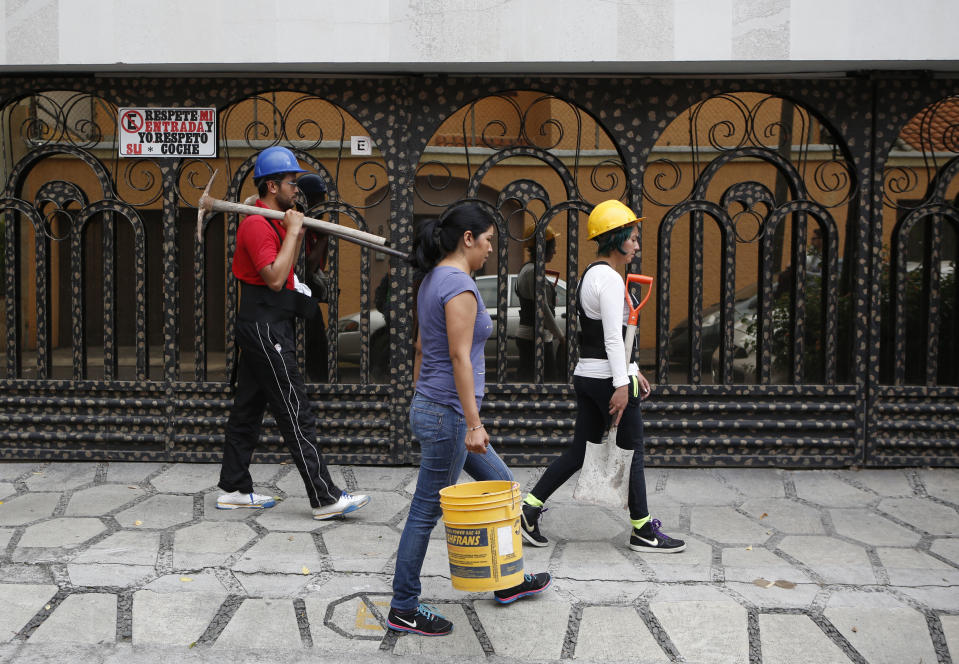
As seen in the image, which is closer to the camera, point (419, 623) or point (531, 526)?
point (419, 623)

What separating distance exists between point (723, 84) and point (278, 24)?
3030 mm

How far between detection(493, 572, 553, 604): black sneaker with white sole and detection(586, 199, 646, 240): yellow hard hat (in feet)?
5.55

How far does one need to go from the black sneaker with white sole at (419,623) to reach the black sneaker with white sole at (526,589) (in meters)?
0.33

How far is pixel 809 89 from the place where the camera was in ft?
22.0

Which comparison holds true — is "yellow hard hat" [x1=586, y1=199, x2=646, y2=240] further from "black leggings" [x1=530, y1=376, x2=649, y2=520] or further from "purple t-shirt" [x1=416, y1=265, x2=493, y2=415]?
"purple t-shirt" [x1=416, y1=265, x2=493, y2=415]

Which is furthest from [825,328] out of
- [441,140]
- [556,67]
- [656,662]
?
[441,140]

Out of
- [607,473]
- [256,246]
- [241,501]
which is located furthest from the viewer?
[241,501]

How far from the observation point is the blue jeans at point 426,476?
155 inches

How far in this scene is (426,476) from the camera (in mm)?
3994

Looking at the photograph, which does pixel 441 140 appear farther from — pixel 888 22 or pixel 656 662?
pixel 656 662

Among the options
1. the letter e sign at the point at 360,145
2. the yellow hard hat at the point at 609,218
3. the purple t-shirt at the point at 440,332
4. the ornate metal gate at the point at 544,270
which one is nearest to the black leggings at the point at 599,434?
the yellow hard hat at the point at 609,218

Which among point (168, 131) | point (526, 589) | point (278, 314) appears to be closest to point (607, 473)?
point (526, 589)

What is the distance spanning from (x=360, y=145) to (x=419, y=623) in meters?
3.76

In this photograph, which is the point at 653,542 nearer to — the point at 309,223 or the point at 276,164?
the point at 309,223
